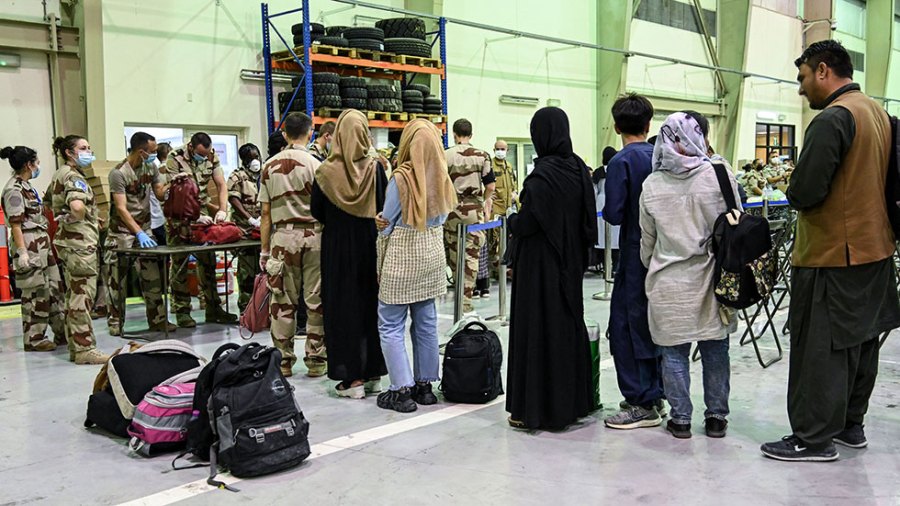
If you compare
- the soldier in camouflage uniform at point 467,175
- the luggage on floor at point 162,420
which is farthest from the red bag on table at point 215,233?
the luggage on floor at point 162,420

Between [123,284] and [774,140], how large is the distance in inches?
692

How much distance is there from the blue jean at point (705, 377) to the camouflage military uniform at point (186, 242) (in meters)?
4.61

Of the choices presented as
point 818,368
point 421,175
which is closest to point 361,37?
point 421,175

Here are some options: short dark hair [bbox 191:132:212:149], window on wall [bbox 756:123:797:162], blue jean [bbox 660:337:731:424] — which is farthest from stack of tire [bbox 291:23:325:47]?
window on wall [bbox 756:123:797:162]

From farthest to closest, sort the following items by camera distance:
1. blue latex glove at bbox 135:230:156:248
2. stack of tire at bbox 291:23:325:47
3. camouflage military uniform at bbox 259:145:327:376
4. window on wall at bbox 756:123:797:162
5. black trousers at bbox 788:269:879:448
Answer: window on wall at bbox 756:123:797:162 < stack of tire at bbox 291:23:325:47 < blue latex glove at bbox 135:230:156:248 < camouflage military uniform at bbox 259:145:327:376 < black trousers at bbox 788:269:879:448

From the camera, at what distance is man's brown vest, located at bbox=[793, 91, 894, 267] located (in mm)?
3201

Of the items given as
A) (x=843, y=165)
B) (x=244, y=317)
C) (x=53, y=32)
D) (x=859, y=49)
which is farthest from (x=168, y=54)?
(x=859, y=49)

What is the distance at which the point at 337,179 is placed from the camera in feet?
14.7

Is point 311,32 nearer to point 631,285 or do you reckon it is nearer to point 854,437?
point 631,285

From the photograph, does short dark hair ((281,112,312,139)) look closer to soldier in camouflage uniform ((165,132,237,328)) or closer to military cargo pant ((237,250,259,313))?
soldier in camouflage uniform ((165,132,237,328))

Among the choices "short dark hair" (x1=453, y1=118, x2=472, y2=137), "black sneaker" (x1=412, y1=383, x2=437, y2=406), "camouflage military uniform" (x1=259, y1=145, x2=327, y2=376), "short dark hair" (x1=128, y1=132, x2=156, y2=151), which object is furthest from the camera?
"short dark hair" (x1=453, y1=118, x2=472, y2=137)

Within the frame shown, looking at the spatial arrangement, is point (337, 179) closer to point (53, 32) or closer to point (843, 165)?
point (843, 165)

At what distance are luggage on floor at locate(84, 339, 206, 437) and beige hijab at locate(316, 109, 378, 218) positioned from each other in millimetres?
1177

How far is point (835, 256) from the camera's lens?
10.6 ft
